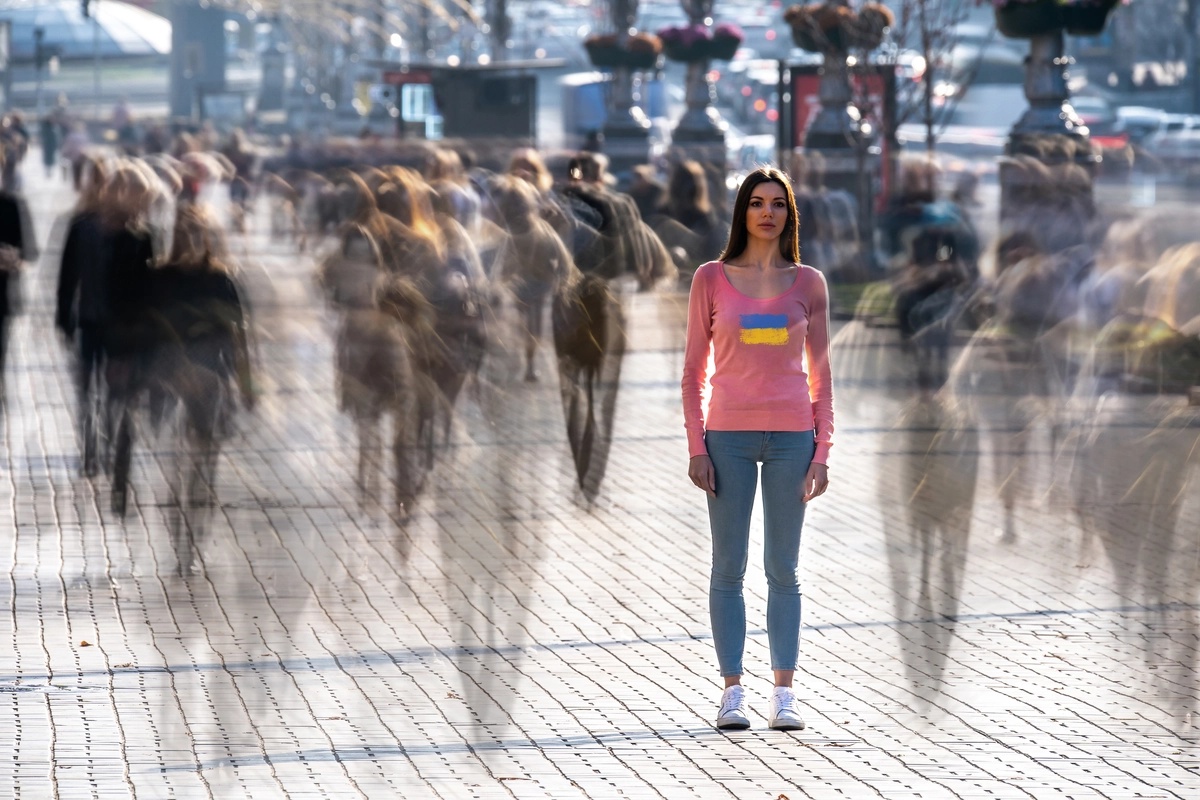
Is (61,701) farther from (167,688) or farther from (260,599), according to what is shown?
(260,599)

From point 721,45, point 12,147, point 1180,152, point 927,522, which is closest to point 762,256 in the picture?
point 927,522

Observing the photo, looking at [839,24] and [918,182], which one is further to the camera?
[839,24]

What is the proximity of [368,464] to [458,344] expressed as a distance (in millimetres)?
1742

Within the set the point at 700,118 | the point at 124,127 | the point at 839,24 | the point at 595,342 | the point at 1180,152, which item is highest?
the point at 839,24

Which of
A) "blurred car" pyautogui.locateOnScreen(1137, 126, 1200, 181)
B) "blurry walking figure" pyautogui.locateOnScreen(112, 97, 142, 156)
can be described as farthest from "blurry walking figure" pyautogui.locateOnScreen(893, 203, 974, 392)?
"blurry walking figure" pyautogui.locateOnScreen(112, 97, 142, 156)

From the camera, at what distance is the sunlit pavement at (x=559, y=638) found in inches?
232

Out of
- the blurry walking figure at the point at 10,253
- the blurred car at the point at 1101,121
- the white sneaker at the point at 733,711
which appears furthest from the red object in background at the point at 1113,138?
the white sneaker at the point at 733,711

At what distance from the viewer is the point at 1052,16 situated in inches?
838

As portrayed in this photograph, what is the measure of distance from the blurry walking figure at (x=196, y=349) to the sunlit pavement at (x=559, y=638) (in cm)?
35

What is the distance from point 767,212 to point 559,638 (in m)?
2.10

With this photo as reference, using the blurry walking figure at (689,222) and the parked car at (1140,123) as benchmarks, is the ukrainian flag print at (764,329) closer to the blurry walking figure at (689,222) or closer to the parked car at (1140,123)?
the blurry walking figure at (689,222)

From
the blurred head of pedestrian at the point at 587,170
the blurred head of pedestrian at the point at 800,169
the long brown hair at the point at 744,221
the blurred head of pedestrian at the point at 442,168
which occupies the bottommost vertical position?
the blurred head of pedestrian at the point at 800,169

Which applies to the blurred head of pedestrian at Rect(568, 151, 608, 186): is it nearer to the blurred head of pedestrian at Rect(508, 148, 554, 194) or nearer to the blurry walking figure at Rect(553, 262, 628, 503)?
the blurry walking figure at Rect(553, 262, 628, 503)

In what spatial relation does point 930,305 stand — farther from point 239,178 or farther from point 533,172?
point 239,178
